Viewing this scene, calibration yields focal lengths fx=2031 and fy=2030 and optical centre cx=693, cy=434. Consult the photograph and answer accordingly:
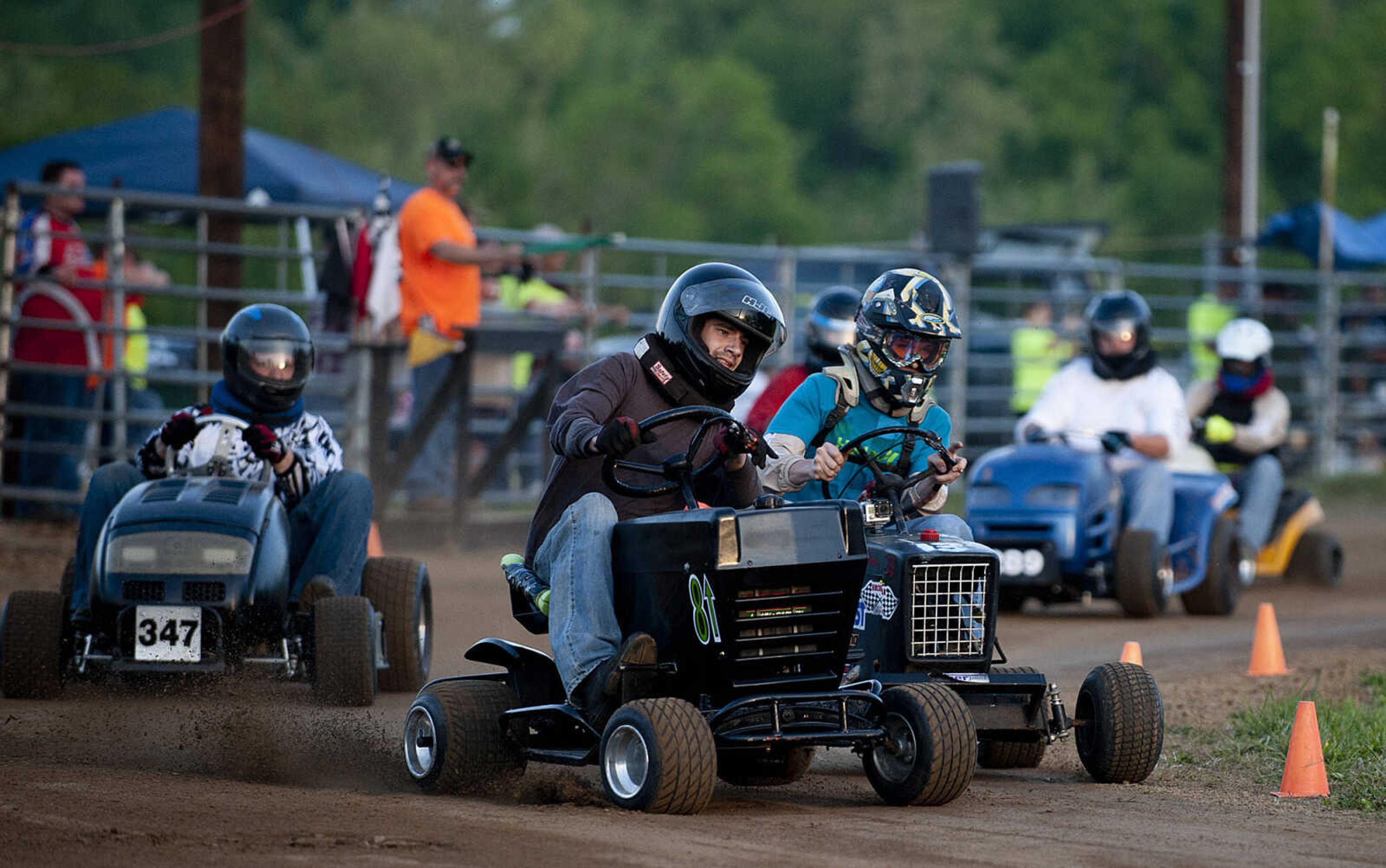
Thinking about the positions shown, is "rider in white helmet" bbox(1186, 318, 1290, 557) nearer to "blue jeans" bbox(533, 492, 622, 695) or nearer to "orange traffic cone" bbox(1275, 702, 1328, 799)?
"orange traffic cone" bbox(1275, 702, 1328, 799)

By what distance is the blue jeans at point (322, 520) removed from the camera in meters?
8.38

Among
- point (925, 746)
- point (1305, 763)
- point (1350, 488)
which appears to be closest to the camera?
point (925, 746)

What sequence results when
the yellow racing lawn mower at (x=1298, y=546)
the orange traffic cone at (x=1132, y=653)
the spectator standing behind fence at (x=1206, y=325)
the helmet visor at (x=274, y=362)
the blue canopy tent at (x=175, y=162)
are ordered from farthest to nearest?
1. the spectator standing behind fence at (x=1206, y=325)
2. the blue canopy tent at (x=175, y=162)
3. the yellow racing lawn mower at (x=1298, y=546)
4. the helmet visor at (x=274, y=362)
5. the orange traffic cone at (x=1132, y=653)

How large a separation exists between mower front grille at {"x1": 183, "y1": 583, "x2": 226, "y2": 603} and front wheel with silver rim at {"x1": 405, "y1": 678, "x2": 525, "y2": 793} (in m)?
1.57

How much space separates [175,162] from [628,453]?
13556 millimetres

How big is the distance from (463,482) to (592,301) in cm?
247

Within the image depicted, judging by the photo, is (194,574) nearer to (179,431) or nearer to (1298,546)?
(179,431)

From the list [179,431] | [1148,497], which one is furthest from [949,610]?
[1148,497]

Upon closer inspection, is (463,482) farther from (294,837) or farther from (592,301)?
(294,837)

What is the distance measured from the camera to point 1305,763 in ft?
21.6

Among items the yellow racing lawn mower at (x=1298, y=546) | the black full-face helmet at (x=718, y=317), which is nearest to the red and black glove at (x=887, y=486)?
the black full-face helmet at (x=718, y=317)

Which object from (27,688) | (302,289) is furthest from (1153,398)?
(302,289)

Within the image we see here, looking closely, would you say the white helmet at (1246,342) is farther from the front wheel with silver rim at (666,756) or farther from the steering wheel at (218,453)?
the front wheel with silver rim at (666,756)

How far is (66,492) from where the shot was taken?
14.0m
